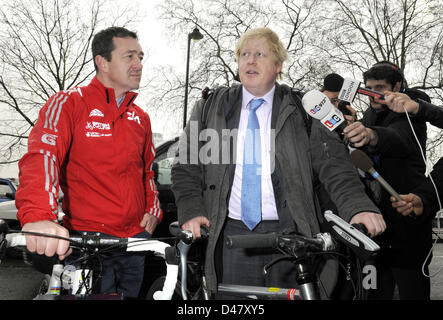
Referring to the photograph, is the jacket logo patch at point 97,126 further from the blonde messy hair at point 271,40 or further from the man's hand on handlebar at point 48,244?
the man's hand on handlebar at point 48,244

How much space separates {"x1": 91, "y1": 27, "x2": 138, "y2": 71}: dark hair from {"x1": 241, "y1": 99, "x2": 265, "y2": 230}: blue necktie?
1.24m

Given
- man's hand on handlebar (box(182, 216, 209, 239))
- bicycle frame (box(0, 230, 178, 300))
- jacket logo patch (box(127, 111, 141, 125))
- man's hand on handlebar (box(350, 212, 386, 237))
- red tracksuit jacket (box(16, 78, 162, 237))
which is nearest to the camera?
bicycle frame (box(0, 230, 178, 300))

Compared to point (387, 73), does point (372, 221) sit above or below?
below

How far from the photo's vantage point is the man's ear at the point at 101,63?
10.8 feet

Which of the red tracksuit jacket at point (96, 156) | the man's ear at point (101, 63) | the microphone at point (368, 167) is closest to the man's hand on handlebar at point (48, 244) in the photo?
the red tracksuit jacket at point (96, 156)

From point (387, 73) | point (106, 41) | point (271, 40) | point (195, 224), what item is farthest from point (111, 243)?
point (387, 73)

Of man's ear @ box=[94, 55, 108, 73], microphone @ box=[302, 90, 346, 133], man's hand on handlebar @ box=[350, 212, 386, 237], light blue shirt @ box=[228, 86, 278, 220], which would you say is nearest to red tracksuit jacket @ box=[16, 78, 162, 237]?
man's ear @ box=[94, 55, 108, 73]

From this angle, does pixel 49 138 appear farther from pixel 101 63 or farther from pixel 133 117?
pixel 101 63

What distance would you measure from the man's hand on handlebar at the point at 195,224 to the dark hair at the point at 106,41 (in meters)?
1.48

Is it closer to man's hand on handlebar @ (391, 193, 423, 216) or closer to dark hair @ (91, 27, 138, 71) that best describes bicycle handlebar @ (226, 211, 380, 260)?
man's hand on handlebar @ (391, 193, 423, 216)

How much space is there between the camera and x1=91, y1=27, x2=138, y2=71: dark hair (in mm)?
3340

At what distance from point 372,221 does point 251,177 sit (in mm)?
746

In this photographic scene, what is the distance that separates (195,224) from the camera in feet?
8.30
